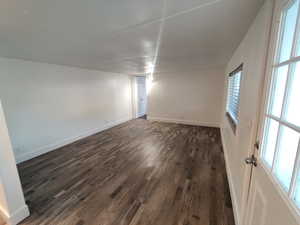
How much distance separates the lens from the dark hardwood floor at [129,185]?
153 centimetres

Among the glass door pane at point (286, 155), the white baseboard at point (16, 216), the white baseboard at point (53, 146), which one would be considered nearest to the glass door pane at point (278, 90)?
the glass door pane at point (286, 155)

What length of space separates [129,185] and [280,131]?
6.41ft

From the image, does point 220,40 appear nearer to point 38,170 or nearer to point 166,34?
point 166,34

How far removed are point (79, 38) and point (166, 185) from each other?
241 centimetres

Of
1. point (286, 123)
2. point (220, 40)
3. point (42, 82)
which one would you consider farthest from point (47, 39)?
point (286, 123)

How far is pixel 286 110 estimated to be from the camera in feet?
2.28

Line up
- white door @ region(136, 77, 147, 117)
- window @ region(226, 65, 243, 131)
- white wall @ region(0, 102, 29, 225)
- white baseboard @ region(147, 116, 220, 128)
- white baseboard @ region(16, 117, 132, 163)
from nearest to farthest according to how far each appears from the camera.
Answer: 1. white wall @ region(0, 102, 29, 225)
2. window @ region(226, 65, 243, 131)
3. white baseboard @ region(16, 117, 132, 163)
4. white baseboard @ region(147, 116, 220, 128)
5. white door @ region(136, 77, 147, 117)

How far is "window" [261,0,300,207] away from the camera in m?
0.61

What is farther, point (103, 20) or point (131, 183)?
point (131, 183)

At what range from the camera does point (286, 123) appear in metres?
0.68

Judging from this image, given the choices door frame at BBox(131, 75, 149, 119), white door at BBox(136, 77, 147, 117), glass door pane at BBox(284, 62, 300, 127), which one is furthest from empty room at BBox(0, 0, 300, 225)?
white door at BBox(136, 77, 147, 117)

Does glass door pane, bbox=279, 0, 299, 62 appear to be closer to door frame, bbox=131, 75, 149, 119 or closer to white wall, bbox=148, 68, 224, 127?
white wall, bbox=148, 68, 224, 127

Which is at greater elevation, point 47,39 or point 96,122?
point 47,39

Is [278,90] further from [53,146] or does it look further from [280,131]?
[53,146]
